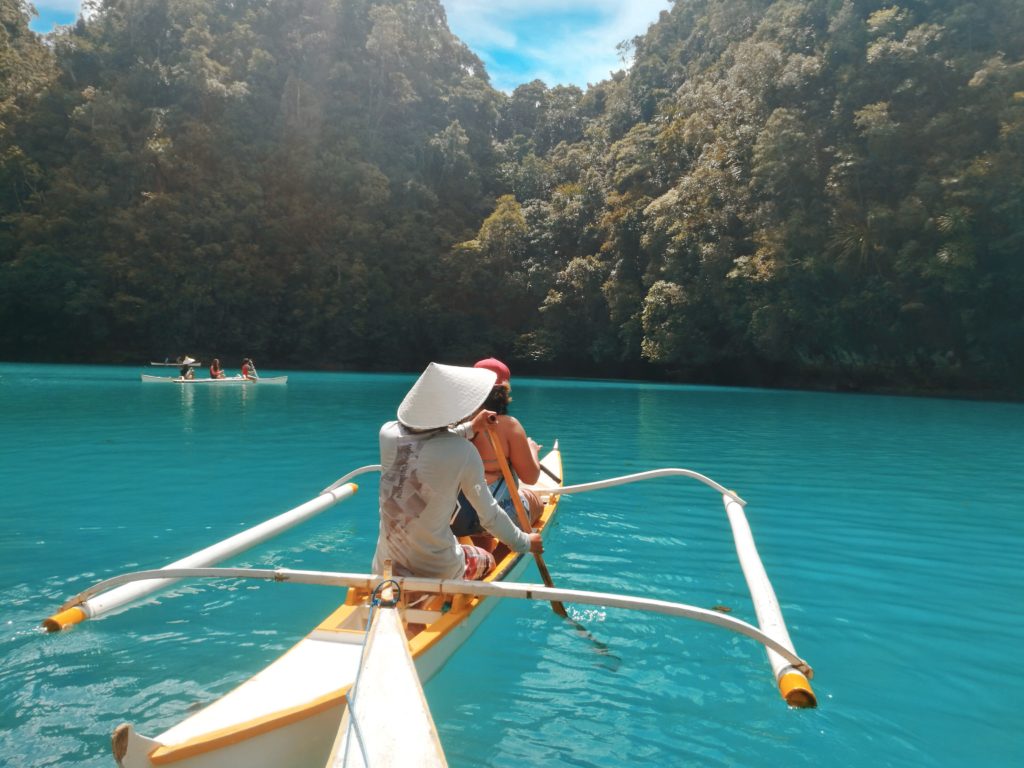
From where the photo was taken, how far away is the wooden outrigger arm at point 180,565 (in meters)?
3.05

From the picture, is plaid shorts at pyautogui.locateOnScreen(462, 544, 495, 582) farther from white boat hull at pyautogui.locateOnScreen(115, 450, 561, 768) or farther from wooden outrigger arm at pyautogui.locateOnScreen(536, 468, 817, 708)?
wooden outrigger arm at pyautogui.locateOnScreen(536, 468, 817, 708)

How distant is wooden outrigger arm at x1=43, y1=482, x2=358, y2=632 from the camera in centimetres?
305

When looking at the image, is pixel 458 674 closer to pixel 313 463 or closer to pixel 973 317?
pixel 313 463

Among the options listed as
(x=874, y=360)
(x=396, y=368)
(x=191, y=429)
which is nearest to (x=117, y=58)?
(x=396, y=368)

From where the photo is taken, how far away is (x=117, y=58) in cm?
4334

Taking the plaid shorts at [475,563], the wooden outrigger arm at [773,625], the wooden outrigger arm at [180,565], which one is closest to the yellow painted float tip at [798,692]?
the wooden outrigger arm at [773,625]

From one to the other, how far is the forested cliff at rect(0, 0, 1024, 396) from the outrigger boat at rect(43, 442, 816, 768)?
24022mm

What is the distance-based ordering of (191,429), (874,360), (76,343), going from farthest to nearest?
1. (76,343)
2. (874,360)
3. (191,429)

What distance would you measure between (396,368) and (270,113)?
1663cm

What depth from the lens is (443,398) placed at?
10.7 ft

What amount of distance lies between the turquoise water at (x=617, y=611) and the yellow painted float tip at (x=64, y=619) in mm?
453

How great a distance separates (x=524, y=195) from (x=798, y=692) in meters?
43.4

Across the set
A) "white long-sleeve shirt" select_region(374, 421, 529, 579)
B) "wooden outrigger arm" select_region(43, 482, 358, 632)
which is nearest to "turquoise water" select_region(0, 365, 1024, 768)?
"wooden outrigger arm" select_region(43, 482, 358, 632)

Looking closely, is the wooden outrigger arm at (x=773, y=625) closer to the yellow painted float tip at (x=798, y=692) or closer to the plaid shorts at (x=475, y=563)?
the yellow painted float tip at (x=798, y=692)
